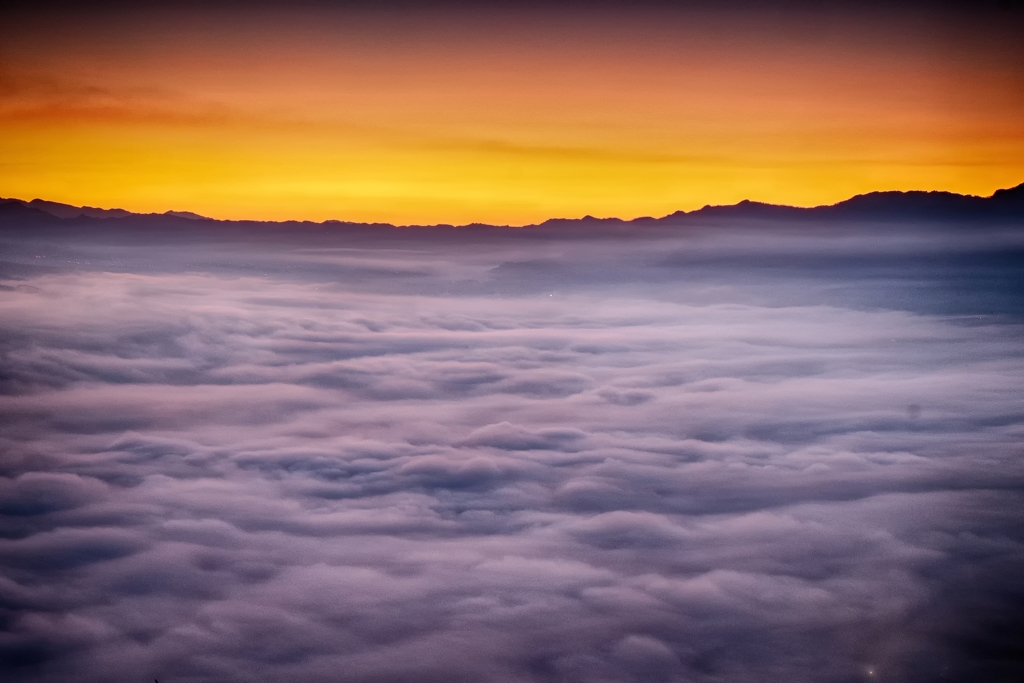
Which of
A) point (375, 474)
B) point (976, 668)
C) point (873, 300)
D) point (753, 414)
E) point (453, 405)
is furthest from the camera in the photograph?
point (873, 300)

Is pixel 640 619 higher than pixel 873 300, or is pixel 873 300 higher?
pixel 873 300

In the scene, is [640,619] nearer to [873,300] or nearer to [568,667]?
[568,667]

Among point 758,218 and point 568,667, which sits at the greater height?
point 758,218

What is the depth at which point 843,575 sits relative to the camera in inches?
1181

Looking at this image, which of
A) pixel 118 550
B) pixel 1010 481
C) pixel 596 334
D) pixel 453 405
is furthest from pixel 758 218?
pixel 118 550

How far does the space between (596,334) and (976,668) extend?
281ft

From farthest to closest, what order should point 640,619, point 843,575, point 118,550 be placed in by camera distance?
point 118,550, point 843,575, point 640,619

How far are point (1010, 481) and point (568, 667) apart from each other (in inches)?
1171

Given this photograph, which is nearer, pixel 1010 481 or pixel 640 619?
pixel 640 619

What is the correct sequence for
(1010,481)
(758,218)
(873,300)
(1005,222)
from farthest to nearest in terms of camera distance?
1. (873,300)
2. (758,218)
3. (1005,222)
4. (1010,481)

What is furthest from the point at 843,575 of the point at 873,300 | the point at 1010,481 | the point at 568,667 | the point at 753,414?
the point at 873,300

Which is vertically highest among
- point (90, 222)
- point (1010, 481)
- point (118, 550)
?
point (90, 222)

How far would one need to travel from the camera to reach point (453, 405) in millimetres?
69500

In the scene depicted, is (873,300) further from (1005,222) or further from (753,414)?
(753,414)
